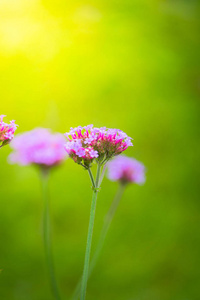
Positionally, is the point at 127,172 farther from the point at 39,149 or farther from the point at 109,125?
the point at 109,125

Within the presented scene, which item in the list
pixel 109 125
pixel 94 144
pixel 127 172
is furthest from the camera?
pixel 109 125

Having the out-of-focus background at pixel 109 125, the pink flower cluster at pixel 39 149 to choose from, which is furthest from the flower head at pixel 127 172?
the out-of-focus background at pixel 109 125

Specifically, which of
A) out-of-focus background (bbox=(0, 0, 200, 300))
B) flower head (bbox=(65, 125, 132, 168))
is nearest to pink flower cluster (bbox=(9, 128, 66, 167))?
flower head (bbox=(65, 125, 132, 168))

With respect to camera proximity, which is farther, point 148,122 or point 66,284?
point 148,122

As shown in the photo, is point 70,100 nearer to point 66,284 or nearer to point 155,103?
point 155,103

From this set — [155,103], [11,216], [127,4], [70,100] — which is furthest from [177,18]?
[11,216]

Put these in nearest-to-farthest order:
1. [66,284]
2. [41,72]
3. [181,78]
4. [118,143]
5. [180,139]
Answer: [118,143], [66,284], [41,72], [180,139], [181,78]

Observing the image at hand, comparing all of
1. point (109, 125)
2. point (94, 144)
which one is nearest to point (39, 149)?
point (94, 144)
